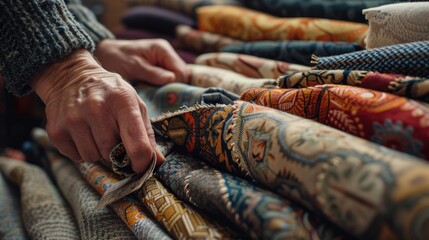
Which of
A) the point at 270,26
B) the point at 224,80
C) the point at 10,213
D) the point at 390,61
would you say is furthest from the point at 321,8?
the point at 10,213

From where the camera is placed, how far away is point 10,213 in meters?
0.67

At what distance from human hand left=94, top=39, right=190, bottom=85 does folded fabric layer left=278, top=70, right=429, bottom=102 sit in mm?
292

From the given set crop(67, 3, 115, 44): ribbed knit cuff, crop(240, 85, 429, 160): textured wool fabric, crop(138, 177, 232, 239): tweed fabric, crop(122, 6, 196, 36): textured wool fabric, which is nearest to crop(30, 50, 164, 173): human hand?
crop(138, 177, 232, 239): tweed fabric

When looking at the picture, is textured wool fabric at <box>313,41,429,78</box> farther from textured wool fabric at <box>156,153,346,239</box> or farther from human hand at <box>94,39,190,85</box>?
human hand at <box>94,39,190,85</box>

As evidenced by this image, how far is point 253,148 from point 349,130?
0.28 feet

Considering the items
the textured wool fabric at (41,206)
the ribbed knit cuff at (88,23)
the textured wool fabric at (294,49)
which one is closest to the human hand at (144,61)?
the ribbed knit cuff at (88,23)

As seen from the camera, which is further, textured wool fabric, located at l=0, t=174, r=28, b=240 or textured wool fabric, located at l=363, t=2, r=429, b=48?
textured wool fabric, located at l=0, t=174, r=28, b=240

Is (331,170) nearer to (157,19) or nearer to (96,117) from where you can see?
(96,117)

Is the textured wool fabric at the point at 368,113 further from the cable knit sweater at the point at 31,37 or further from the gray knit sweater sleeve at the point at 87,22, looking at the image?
the gray knit sweater sleeve at the point at 87,22

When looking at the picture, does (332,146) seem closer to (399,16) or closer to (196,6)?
(399,16)

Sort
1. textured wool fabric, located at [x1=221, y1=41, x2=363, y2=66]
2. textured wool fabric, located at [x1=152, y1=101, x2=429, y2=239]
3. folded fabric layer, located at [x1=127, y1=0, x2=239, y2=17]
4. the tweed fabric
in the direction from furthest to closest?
folded fabric layer, located at [x1=127, y1=0, x2=239, y2=17] → textured wool fabric, located at [x1=221, y1=41, x2=363, y2=66] → the tweed fabric → textured wool fabric, located at [x1=152, y1=101, x2=429, y2=239]

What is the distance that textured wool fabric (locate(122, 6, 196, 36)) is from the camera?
40.9 inches

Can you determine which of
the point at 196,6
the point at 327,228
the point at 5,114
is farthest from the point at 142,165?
the point at 5,114

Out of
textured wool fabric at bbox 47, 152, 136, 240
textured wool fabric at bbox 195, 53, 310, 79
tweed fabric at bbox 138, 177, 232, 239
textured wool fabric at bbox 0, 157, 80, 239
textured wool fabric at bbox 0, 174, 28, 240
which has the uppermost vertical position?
textured wool fabric at bbox 195, 53, 310, 79
